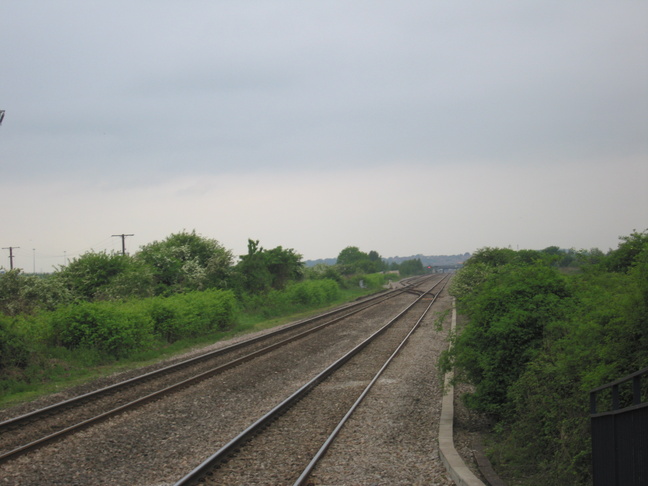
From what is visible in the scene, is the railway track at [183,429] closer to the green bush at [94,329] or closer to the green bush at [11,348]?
the green bush at [11,348]

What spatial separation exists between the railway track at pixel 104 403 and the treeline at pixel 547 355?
22.0ft

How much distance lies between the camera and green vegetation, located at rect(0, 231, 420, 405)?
17.0 metres

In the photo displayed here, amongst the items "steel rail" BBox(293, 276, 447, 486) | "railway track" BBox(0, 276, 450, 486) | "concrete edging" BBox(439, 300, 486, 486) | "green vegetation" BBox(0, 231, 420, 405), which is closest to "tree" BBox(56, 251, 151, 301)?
"green vegetation" BBox(0, 231, 420, 405)

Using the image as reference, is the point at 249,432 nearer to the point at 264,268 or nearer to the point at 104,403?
the point at 104,403

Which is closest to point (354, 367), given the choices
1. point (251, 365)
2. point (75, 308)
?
point (251, 365)

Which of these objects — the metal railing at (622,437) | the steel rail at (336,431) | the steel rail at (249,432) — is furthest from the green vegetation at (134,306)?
the metal railing at (622,437)

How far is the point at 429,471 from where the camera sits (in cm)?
793

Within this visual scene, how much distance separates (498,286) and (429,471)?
4.22m

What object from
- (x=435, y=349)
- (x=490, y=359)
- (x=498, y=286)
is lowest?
(x=435, y=349)

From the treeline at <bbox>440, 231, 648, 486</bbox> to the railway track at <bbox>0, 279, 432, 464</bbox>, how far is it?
670cm

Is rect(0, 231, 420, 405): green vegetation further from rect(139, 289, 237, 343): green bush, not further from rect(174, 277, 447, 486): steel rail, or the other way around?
rect(174, 277, 447, 486): steel rail

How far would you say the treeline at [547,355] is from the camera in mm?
6305

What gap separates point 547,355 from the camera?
8.51 m

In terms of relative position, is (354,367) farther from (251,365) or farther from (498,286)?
(498,286)
